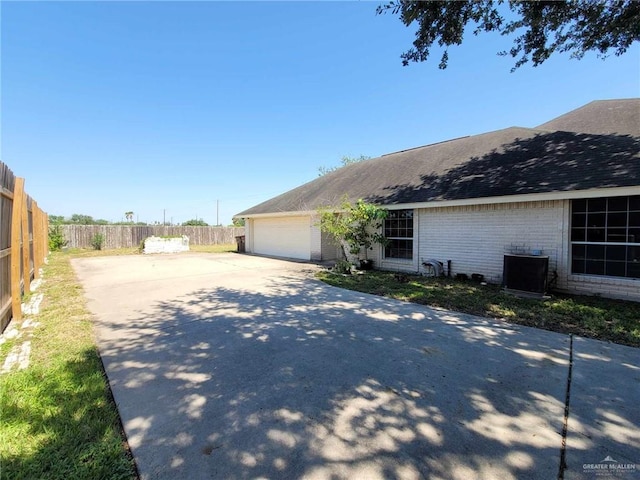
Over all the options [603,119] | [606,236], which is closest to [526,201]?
[606,236]

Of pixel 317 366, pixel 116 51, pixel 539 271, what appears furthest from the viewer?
pixel 116 51

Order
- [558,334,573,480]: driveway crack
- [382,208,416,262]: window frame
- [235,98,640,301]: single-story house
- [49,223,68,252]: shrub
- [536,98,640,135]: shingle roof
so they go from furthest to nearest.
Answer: [49,223,68,252]: shrub → [536,98,640,135]: shingle roof → [382,208,416,262]: window frame → [235,98,640,301]: single-story house → [558,334,573,480]: driveway crack

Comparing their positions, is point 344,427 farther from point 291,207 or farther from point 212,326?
point 291,207

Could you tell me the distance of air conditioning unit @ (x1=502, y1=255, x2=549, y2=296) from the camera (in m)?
6.93

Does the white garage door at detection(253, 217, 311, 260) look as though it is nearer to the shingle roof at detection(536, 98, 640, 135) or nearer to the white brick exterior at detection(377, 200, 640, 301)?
the white brick exterior at detection(377, 200, 640, 301)

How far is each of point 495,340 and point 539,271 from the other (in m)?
3.54

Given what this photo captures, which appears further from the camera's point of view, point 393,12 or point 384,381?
point 393,12

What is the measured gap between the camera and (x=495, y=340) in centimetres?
445

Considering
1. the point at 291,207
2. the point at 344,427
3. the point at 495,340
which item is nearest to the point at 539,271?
the point at 495,340

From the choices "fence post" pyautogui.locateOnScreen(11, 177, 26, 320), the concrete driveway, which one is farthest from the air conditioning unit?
"fence post" pyautogui.locateOnScreen(11, 177, 26, 320)

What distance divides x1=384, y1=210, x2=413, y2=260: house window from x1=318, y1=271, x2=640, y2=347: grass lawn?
213 cm

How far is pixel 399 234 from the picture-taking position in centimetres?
1129

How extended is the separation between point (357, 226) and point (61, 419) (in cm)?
962

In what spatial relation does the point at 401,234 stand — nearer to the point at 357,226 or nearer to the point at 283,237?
the point at 357,226
